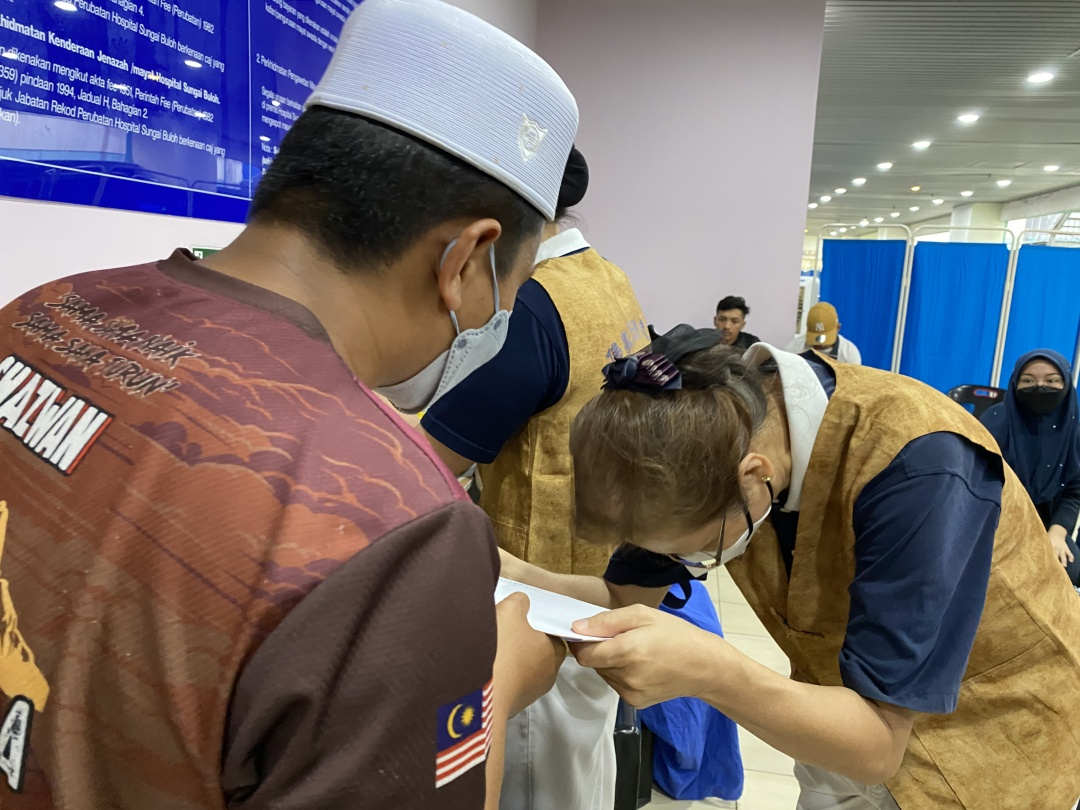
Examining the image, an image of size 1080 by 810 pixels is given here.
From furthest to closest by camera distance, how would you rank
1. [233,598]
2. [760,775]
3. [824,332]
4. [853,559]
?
[824,332], [760,775], [853,559], [233,598]

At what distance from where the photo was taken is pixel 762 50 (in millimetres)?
4426

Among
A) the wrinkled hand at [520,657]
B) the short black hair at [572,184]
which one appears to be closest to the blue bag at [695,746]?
the short black hair at [572,184]

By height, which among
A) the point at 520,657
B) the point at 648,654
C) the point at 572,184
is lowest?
the point at 648,654

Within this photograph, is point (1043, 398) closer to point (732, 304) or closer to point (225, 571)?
point (732, 304)

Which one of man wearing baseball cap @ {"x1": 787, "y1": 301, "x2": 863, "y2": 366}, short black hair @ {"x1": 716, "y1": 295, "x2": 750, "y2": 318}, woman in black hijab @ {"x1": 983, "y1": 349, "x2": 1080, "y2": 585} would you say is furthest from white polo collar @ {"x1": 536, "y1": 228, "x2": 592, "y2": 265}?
man wearing baseball cap @ {"x1": 787, "y1": 301, "x2": 863, "y2": 366}

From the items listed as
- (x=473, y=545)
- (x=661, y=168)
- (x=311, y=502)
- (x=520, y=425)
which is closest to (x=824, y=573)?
(x=520, y=425)

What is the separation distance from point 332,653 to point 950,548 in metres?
0.79

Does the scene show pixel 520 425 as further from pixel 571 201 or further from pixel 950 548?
pixel 950 548

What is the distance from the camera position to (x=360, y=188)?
2.05 feet

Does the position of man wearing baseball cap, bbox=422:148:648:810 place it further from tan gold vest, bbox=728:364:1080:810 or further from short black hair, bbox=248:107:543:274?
short black hair, bbox=248:107:543:274

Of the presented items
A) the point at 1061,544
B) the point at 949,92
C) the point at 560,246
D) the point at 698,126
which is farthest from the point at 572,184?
the point at 949,92

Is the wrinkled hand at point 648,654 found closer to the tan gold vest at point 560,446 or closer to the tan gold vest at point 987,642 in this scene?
the tan gold vest at point 987,642

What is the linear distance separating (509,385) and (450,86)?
2.24ft

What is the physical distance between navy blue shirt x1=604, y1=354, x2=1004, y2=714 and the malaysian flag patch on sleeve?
2.01 feet
